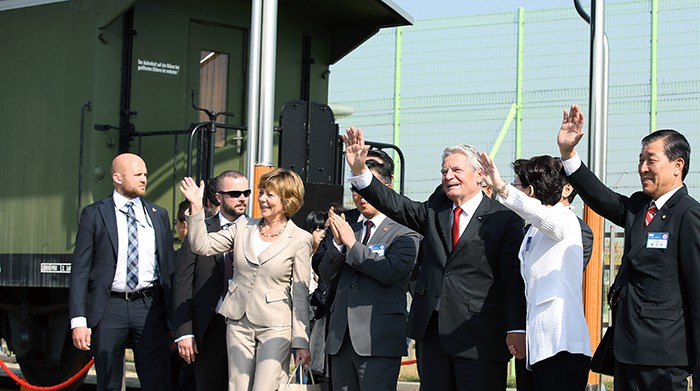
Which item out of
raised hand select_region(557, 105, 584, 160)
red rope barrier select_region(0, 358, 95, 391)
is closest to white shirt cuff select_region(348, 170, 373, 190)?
raised hand select_region(557, 105, 584, 160)

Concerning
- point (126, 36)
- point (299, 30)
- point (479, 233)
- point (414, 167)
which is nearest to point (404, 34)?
point (414, 167)

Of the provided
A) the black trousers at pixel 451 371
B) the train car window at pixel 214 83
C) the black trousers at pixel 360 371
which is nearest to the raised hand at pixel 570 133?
the black trousers at pixel 451 371

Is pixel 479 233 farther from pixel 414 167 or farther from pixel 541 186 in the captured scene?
pixel 414 167

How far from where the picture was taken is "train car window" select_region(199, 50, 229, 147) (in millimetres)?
10055

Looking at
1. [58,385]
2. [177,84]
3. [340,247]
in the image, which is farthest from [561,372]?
[58,385]

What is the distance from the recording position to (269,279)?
618 centimetres

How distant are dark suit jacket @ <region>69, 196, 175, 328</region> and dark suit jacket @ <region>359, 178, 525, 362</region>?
1.94 meters

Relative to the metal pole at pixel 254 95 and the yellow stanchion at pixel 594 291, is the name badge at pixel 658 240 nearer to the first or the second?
the yellow stanchion at pixel 594 291

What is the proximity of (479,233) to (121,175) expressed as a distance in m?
2.58

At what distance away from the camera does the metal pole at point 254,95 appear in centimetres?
736

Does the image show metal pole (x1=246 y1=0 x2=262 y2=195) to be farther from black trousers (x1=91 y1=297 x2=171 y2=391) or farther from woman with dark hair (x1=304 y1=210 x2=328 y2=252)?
black trousers (x1=91 y1=297 x2=171 y2=391)

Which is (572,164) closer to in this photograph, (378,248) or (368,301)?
(378,248)

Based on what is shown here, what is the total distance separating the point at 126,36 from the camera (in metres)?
9.53

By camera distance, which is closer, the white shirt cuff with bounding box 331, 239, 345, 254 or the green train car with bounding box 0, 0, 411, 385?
the white shirt cuff with bounding box 331, 239, 345, 254
